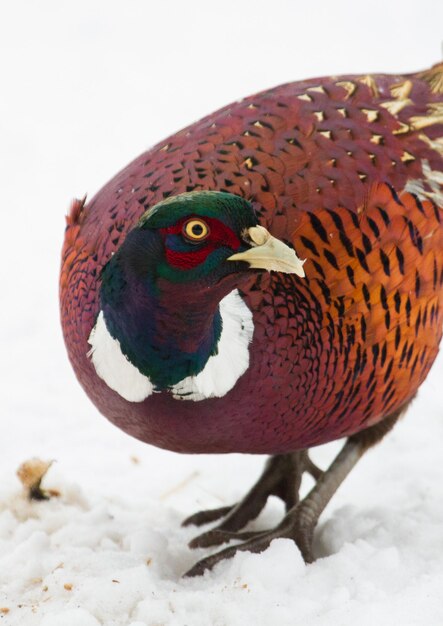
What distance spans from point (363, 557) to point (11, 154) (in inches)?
167

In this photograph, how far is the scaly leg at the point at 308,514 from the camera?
10.3ft

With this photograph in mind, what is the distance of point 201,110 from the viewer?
22.8 feet

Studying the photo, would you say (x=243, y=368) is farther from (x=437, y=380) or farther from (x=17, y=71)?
(x=17, y=71)

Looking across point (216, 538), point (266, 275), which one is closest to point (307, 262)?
point (266, 275)

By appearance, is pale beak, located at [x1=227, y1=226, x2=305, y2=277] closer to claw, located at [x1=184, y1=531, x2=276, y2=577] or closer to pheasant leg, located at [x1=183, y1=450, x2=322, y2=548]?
claw, located at [x1=184, y1=531, x2=276, y2=577]

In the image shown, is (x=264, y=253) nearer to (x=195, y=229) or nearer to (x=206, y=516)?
(x=195, y=229)

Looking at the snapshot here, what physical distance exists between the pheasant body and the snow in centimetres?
44

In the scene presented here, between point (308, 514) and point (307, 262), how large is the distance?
1.00m

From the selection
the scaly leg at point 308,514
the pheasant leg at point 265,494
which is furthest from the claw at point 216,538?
the pheasant leg at point 265,494

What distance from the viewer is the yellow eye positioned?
2.21 meters

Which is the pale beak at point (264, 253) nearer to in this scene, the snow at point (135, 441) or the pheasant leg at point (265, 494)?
A: the snow at point (135, 441)

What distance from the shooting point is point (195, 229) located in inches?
87.1

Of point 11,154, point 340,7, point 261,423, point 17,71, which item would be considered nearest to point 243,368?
point 261,423

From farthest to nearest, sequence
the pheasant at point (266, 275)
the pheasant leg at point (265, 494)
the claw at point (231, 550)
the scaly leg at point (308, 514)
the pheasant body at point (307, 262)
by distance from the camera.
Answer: the pheasant leg at point (265, 494) → the scaly leg at point (308, 514) → the claw at point (231, 550) → the pheasant body at point (307, 262) → the pheasant at point (266, 275)
